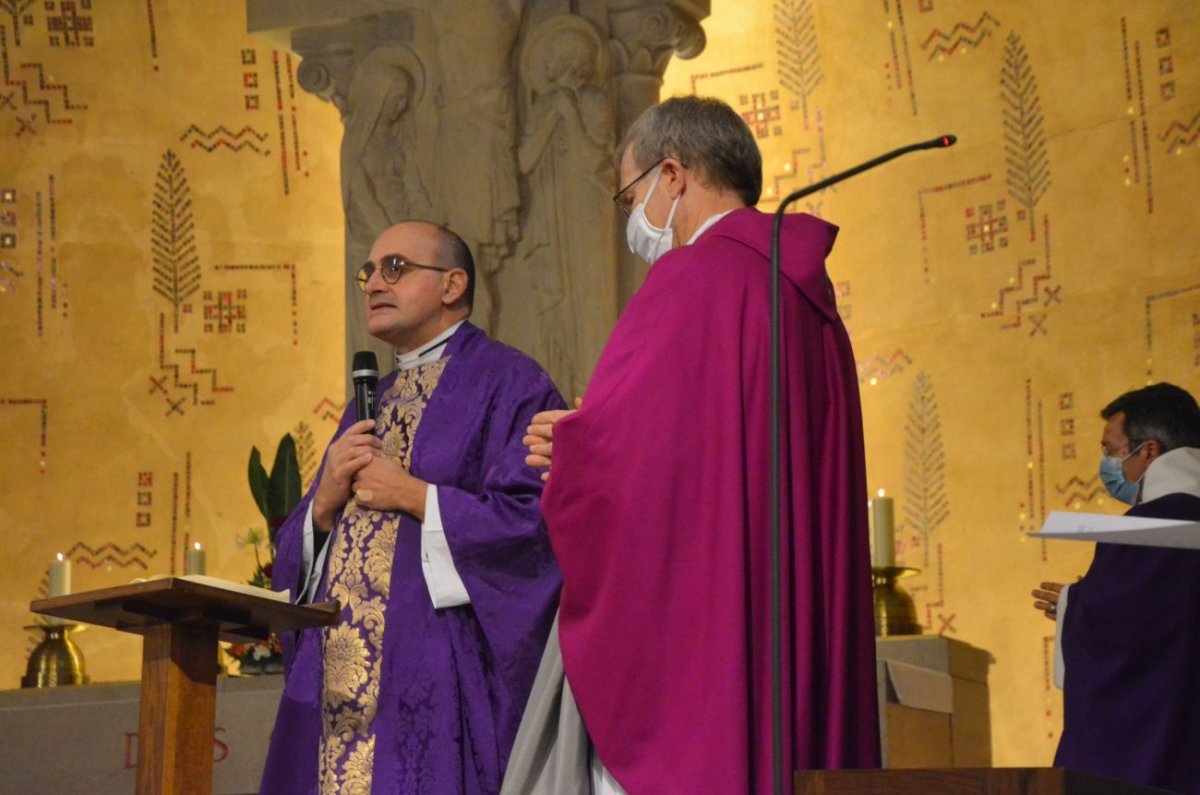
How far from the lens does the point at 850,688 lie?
129 inches

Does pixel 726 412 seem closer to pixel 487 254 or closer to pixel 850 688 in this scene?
pixel 850 688

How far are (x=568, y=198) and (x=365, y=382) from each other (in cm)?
185

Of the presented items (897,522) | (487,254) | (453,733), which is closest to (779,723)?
(453,733)

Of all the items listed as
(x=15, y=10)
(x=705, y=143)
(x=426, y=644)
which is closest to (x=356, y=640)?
(x=426, y=644)

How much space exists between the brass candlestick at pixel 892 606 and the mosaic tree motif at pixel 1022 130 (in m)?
1.51

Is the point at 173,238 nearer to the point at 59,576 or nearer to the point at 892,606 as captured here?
the point at 59,576

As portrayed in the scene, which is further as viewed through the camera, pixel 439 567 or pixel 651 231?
pixel 439 567

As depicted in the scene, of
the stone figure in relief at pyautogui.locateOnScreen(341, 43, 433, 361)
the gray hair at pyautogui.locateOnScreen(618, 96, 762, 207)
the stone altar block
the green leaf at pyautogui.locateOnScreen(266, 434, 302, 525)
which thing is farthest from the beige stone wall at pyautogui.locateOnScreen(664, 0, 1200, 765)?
the gray hair at pyautogui.locateOnScreen(618, 96, 762, 207)

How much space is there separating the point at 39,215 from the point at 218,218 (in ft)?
2.24

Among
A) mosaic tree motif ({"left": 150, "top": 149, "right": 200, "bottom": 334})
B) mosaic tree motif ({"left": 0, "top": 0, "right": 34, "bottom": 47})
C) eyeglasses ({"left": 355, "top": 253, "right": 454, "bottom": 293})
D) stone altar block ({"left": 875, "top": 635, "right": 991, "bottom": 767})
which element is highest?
mosaic tree motif ({"left": 0, "top": 0, "right": 34, "bottom": 47})

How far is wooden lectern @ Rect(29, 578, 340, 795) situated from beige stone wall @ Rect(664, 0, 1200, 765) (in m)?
3.65

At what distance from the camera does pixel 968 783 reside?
97.0 inches

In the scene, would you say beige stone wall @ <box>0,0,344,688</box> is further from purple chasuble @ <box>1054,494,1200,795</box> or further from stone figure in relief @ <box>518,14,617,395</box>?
purple chasuble @ <box>1054,494,1200,795</box>

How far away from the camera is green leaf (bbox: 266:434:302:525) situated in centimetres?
627
